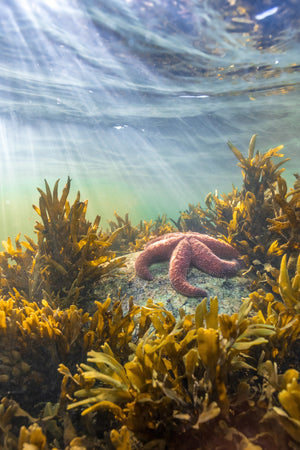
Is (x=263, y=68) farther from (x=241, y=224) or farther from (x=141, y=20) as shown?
(x=241, y=224)

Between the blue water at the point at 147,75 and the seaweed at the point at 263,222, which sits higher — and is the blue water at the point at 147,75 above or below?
above

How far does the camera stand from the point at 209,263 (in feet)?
11.3

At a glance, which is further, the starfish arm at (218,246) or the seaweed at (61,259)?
the starfish arm at (218,246)

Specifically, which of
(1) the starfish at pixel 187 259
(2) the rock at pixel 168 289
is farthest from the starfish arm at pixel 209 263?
(2) the rock at pixel 168 289

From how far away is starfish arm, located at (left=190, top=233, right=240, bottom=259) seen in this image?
12.5ft

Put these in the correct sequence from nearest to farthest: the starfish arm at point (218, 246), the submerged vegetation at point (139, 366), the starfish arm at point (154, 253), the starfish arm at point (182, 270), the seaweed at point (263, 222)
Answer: the submerged vegetation at point (139, 366) < the starfish arm at point (182, 270) < the seaweed at point (263, 222) < the starfish arm at point (154, 253) < the starfish arm at point (218, 246)

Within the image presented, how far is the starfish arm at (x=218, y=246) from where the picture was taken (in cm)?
381

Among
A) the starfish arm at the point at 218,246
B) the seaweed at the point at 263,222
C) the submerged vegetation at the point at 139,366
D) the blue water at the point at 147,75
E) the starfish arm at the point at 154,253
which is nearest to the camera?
the submerged vegetation at the point at 139,366

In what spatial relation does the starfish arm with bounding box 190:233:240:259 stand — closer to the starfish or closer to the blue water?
the starfish

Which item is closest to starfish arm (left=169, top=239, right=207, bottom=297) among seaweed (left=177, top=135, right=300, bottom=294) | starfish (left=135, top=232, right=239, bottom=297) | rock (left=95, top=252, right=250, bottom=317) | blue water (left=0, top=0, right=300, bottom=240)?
starfish (left=135, top=232, right=239, bottom=297)

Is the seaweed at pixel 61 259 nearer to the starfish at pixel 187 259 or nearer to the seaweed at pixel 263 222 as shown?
the starfish at pixel 187 259

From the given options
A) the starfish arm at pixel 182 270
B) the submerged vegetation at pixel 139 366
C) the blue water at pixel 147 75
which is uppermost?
the blue water at pixel 147 75

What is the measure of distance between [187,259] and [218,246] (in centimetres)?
74

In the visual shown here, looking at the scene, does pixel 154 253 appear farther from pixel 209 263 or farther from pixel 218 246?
pixel 218 246
